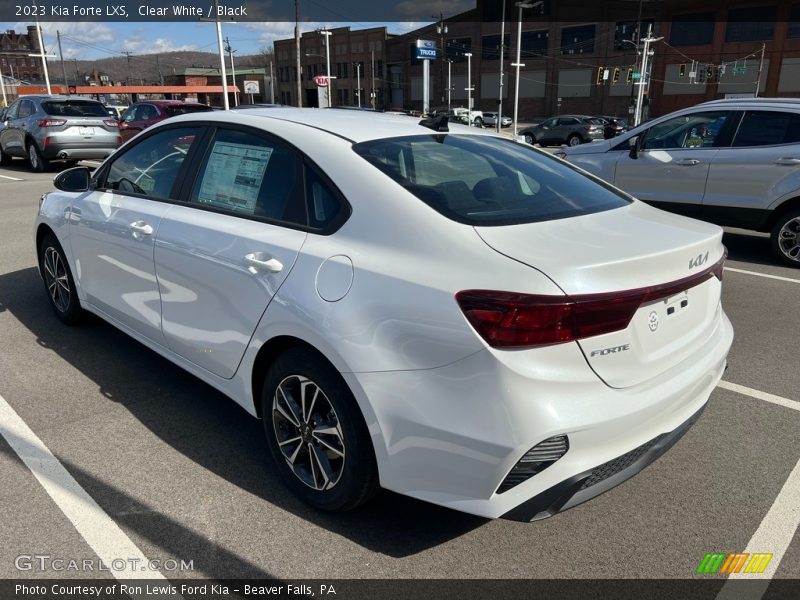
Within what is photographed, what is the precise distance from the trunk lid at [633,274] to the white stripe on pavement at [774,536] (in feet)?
2.78

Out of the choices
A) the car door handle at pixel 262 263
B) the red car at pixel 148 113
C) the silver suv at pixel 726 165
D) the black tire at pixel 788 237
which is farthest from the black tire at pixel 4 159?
the black tire at pixel 788 237

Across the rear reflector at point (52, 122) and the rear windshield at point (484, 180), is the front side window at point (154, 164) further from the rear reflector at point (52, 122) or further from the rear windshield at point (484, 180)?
the rear reflector at point (52, 122)

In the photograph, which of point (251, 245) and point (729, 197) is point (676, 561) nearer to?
point (251, 245)

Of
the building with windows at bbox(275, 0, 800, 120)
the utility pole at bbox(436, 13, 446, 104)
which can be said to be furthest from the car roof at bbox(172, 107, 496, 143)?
the utility pole at bbox(436, 13, 446, 104)

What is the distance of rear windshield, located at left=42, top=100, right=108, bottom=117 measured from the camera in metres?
15.5

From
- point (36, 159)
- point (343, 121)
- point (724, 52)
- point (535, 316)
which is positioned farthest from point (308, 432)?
point (724, 52)

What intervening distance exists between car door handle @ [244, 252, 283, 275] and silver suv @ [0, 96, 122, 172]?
1455 cm

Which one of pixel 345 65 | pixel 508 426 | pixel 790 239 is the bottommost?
pixel 790 239

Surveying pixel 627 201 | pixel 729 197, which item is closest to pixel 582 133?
pixel 729 197

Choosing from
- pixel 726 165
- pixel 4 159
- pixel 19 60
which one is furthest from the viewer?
pixel 19 60

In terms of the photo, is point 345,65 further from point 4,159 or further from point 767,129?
point 767,129

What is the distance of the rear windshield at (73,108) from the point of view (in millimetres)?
15516

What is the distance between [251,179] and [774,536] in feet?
9.20

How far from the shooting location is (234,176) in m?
3.15
